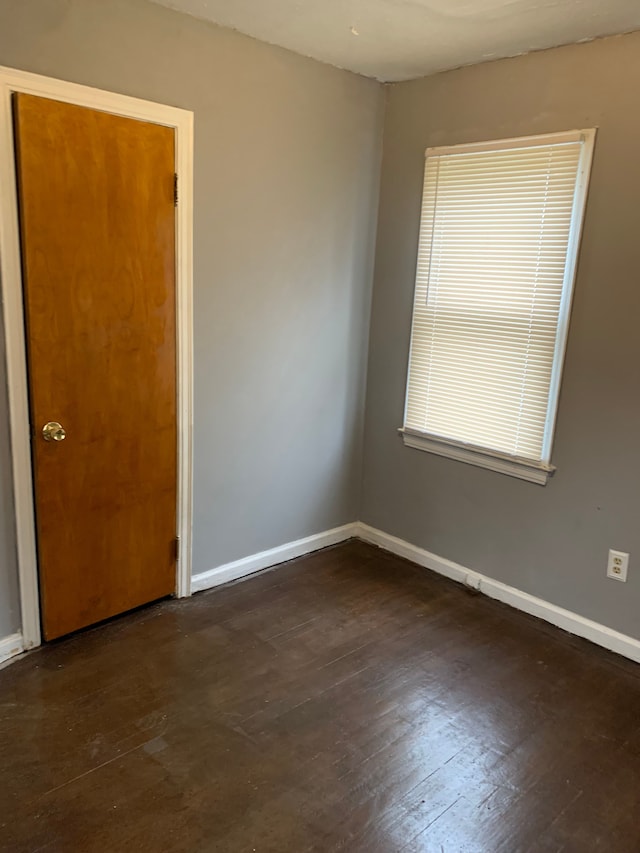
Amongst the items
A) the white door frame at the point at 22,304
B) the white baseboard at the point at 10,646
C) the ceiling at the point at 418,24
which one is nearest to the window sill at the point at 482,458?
the white door frame at the point at 22,304

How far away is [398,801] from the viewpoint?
71.2 inches

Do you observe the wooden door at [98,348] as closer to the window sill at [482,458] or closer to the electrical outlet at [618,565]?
the window sill at [482,458]

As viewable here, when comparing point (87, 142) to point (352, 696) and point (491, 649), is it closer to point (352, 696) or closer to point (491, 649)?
point (352, 696)

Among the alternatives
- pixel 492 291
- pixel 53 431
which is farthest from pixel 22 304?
pixel 492 291

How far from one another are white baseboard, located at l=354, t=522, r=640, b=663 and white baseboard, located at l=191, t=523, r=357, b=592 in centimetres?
16

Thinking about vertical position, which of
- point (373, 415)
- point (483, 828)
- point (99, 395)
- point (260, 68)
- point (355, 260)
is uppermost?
point (260, 68)

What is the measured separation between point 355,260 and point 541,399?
1212mm

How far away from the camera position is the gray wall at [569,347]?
7.89 ft

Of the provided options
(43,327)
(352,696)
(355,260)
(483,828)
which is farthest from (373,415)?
(483,828)

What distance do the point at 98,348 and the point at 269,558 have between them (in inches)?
56.7

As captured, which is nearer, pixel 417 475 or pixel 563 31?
pixel 563 31

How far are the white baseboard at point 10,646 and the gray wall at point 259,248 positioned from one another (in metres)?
0.05

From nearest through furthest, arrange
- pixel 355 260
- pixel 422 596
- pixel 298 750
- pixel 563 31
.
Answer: pixel 298 750, pixel 563 31, pixel 422 596, pixel 355 260

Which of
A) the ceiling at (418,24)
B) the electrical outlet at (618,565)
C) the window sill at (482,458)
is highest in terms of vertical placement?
the ceiling at (418,24)
